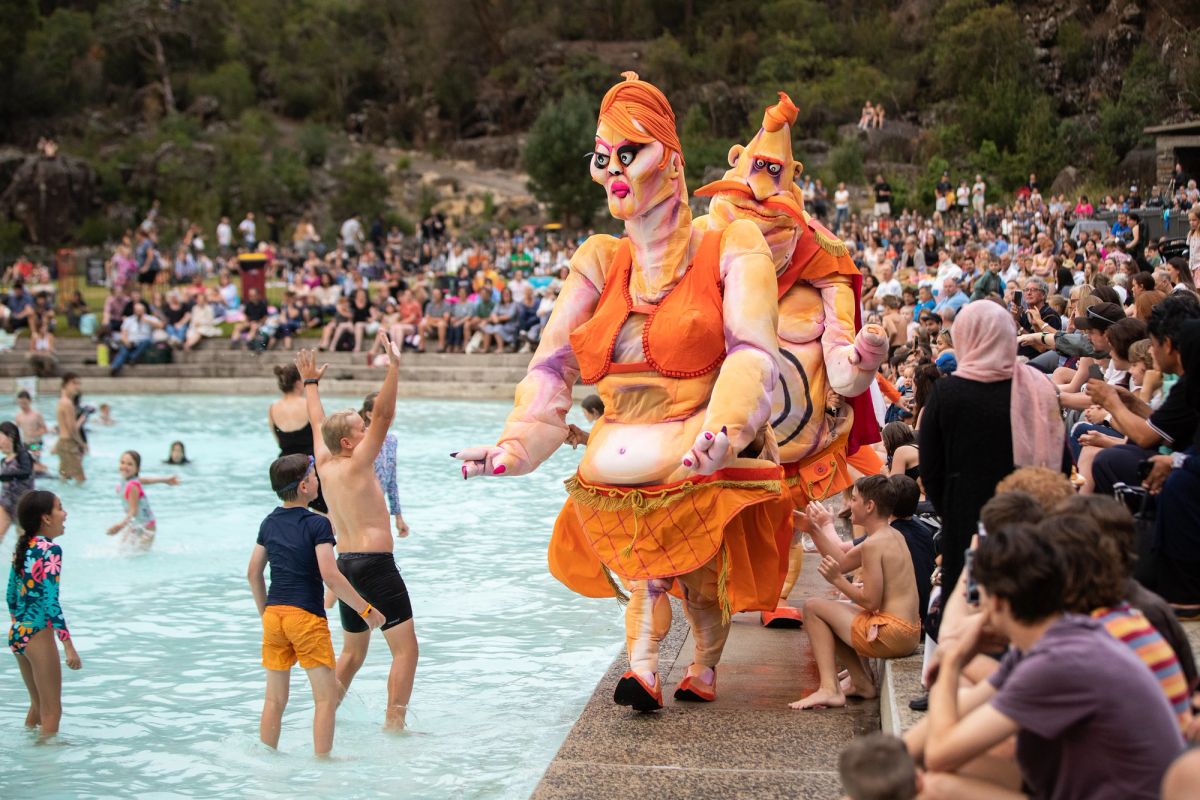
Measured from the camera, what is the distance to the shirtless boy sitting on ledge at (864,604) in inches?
206

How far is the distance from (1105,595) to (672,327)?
2661mm

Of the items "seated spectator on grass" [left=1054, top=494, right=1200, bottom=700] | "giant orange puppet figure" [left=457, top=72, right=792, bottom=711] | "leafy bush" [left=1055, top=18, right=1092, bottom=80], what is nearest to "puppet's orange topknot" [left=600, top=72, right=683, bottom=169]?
"giant orange puppet figure" [left=457, top=72, right=792, bottom=711]

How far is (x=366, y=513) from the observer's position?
18.6 ft

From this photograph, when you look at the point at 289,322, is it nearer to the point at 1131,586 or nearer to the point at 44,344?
the point at 44,344

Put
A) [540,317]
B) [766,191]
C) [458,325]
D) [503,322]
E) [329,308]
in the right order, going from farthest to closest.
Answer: [329,308] → [458,325] → [503,322] → [540,317] → [766,191]

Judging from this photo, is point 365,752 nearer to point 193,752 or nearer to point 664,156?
point 193,752

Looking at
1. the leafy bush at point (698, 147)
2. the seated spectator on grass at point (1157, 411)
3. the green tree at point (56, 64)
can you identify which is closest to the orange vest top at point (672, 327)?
Result: the seated spectator on grass at point (1157, 411)

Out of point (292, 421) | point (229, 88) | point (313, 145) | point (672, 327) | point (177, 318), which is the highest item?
point (229, 88)

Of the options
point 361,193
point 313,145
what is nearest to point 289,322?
point 361,193

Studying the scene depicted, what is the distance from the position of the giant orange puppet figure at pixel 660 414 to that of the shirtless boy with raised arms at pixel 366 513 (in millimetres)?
554

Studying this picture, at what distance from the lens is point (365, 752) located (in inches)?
226

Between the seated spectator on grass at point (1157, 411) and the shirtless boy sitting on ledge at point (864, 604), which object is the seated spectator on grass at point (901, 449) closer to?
the shirtless boy sitting on ledge at point (864, 604)

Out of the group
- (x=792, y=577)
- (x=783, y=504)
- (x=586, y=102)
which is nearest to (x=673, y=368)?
(x=783, y=504)

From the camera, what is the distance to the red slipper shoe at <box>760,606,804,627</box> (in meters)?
6.59
